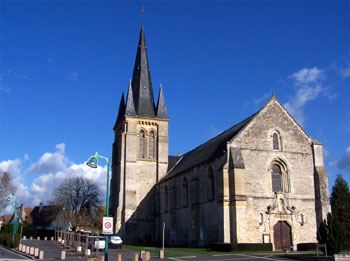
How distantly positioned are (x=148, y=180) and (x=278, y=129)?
20981 millimetres

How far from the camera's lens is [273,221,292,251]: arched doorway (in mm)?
32812

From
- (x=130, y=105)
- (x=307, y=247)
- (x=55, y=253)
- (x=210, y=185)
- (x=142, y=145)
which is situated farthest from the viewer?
(x=130, y=105)

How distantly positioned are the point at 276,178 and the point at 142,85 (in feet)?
85.3

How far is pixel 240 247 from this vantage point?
2959 cm

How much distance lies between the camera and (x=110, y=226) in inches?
764

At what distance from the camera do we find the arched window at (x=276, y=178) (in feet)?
113

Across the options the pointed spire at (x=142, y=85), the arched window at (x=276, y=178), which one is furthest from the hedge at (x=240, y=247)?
the pointed spire at (x=142, y=85)

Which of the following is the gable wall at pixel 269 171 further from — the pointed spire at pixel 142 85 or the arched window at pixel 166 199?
the pointed spire at pixel 142 85

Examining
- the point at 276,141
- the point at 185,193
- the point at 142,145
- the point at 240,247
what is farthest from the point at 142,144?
the point at 240,247

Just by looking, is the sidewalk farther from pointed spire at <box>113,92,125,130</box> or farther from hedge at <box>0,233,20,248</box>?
pointed spire at <box>113,92,125,130</box>

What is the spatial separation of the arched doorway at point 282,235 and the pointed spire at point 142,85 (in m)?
25.3

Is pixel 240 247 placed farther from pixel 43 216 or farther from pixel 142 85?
pixel 43 216

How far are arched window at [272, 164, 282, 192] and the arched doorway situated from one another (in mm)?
2957

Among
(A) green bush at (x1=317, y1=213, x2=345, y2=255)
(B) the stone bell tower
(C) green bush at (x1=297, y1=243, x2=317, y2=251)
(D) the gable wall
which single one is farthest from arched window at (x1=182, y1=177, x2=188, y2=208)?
(A) green bush at (x1=317, y1=213, x2=345, y2=255)
